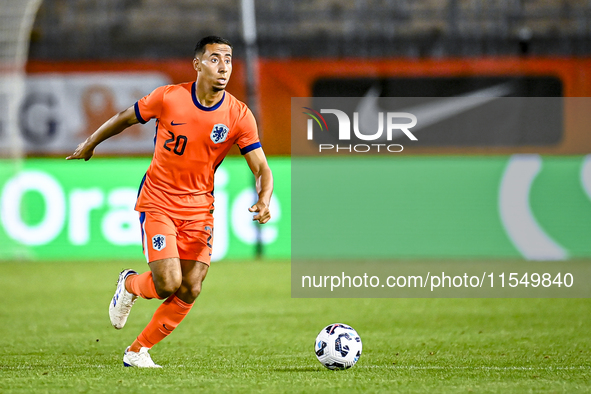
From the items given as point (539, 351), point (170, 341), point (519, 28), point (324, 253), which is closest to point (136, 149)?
point (324, 253)

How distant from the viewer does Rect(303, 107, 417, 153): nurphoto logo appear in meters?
12.6

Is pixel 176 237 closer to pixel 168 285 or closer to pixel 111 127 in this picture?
pixel 168 285

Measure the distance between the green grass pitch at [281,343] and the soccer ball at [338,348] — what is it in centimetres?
8

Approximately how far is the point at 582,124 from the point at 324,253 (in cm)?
418

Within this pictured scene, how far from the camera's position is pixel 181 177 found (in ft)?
16.7

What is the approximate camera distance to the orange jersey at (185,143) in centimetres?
502

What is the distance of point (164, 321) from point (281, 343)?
131 cm

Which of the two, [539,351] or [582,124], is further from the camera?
[582,124]

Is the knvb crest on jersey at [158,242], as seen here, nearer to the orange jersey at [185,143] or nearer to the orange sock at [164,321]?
the orange jersey at [185,143]

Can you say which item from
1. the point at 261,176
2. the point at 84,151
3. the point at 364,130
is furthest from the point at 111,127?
the point at 364,130

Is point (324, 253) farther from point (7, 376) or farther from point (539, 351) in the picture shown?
point (7, 376)

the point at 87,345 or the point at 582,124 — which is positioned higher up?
the point at 582,124

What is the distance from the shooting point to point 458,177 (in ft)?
39.7

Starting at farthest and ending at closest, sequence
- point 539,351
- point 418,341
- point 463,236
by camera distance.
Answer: point 463,236
point 418,341
point 539,351
